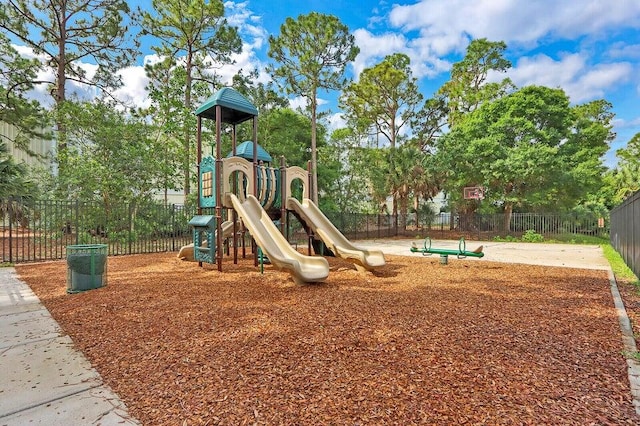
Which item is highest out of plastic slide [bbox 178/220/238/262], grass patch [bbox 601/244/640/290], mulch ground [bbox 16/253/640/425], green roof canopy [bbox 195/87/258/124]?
green roof canopy [bbox 195/87/258/124]

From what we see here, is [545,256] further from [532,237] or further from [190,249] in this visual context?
[190,249]

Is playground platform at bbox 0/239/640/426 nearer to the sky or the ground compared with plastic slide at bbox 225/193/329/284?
nearer to the ground

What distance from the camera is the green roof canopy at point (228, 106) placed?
790cm

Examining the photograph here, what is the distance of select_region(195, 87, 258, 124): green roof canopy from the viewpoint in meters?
7.90

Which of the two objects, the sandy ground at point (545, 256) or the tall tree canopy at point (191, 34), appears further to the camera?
the tall tree canopy at point (191, 34)

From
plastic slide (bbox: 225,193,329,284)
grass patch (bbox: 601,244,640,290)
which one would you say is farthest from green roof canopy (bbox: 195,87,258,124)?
grass patch (bbox: 601,244,640,290)

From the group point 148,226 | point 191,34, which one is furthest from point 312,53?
point 148,226

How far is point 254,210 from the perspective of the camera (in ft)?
25.2

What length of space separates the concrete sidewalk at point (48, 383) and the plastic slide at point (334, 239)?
5.09 meters

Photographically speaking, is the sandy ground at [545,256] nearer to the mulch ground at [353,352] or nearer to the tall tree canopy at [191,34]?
the mulch ground at [353,352]

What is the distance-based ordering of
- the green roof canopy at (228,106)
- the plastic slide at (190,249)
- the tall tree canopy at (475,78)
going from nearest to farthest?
the green roof canopy at (228,106) < the plastic slide at (190,249) < the tall tree canopy at (475,78)

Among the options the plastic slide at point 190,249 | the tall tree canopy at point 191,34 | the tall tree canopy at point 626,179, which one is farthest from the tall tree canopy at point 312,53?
the tall tree canopy at point 626,179

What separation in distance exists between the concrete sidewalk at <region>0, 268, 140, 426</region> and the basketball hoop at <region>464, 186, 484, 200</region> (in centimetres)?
1912

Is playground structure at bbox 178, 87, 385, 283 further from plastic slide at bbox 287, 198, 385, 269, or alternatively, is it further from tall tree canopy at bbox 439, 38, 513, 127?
tall tree canopy at bbox 439, 38, 513, 127
